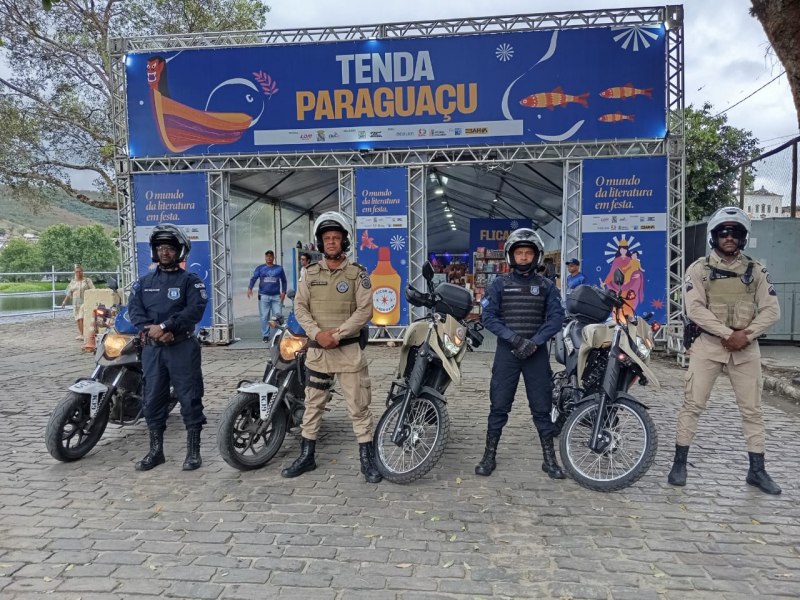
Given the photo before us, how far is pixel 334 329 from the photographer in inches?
155

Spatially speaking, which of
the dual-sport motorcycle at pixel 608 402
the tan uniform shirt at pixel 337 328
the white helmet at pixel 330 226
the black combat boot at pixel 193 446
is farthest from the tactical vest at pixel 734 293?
the black combat boot at pixel 193 446

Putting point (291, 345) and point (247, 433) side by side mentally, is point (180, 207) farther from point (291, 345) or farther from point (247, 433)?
point (247, 433)

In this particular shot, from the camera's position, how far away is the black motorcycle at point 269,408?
3.96 m

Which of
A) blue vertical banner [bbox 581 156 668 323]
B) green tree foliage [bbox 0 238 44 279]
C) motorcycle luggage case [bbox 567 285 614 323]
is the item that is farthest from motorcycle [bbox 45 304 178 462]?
green tree foliage [bbox 0 238 44 279]

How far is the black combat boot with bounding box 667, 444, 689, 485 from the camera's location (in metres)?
3.80

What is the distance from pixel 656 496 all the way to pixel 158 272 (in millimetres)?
4101

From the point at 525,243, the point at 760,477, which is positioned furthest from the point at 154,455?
the point at 760,477

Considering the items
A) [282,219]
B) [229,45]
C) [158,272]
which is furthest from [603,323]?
[282,219]

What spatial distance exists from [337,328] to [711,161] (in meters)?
15.2

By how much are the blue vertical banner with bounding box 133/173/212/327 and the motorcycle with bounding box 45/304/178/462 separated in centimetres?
594

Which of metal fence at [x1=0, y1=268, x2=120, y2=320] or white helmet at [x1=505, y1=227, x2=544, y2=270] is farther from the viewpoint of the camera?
metal fence at [x1=0, y1=268, x2=120, y2=320]

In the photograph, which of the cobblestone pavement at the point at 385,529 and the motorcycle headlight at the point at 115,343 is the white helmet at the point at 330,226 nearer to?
the cobblestone pavement at the point at 385,529

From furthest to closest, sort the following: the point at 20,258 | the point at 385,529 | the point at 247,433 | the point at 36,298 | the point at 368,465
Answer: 1. the point at 20,258
2. the point at 36,298
3. the point at 247,433
4. the point at 368,465
5. the point at 385,529

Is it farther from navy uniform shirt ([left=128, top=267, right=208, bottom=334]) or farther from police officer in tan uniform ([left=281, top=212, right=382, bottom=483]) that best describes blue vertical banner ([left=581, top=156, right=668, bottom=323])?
navy uniform shirt ([left=128, top=267, right=208, bottom=334])
